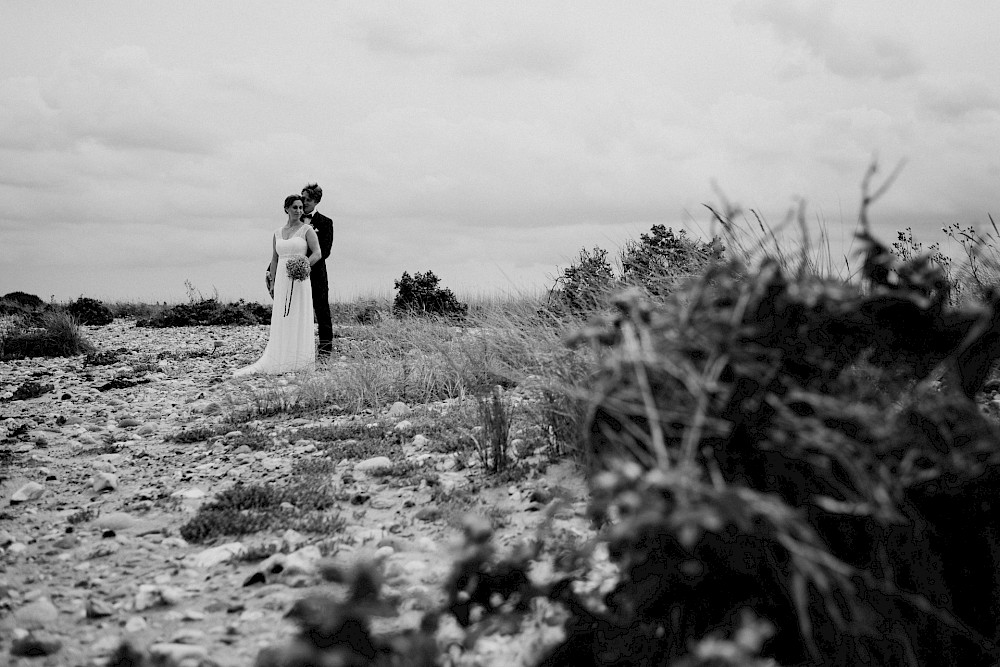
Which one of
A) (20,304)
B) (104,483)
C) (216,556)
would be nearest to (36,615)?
(216,556)

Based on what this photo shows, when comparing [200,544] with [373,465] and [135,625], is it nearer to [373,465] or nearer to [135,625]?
[135,625]

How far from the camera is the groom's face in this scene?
1251 cm

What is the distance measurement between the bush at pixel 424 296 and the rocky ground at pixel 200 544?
8073mm

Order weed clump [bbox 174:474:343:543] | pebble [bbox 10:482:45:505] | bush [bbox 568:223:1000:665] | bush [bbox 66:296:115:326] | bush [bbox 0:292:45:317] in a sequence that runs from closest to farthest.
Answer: bush [bbox 568:223:1000:665]
weed clump [bbox 174:474:343:543]
pebble [bbox 10:482:45:505]
bush [bbox 66:296:115:326]
bush [bbox 0:292:45:317]

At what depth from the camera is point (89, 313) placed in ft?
74.0

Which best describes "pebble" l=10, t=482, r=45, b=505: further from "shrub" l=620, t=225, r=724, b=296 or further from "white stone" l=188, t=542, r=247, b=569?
"shrub" l=620, t=225, r=724, b=296

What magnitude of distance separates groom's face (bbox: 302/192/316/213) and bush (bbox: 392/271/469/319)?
12.5 ft

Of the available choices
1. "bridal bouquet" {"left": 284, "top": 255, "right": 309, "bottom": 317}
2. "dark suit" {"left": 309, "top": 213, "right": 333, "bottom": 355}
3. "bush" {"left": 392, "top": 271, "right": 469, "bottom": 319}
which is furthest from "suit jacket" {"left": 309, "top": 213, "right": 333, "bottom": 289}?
"bush" {"left": 392, "top": 271, "right": 469, "bottom": 319}

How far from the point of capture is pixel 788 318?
206cm

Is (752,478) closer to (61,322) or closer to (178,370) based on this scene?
(178,370)

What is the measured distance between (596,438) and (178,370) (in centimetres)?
1159

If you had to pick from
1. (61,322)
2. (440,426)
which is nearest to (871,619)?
(440,426)

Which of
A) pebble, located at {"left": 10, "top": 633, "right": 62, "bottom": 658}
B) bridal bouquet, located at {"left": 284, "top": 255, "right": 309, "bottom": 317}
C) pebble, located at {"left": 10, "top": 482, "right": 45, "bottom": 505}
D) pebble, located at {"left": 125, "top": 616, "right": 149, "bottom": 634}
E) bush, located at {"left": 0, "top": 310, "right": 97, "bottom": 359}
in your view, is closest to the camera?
pebble, located at {"left": 10, "top": 633, "right": 62, "bottom": 658}

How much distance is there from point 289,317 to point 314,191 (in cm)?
223
